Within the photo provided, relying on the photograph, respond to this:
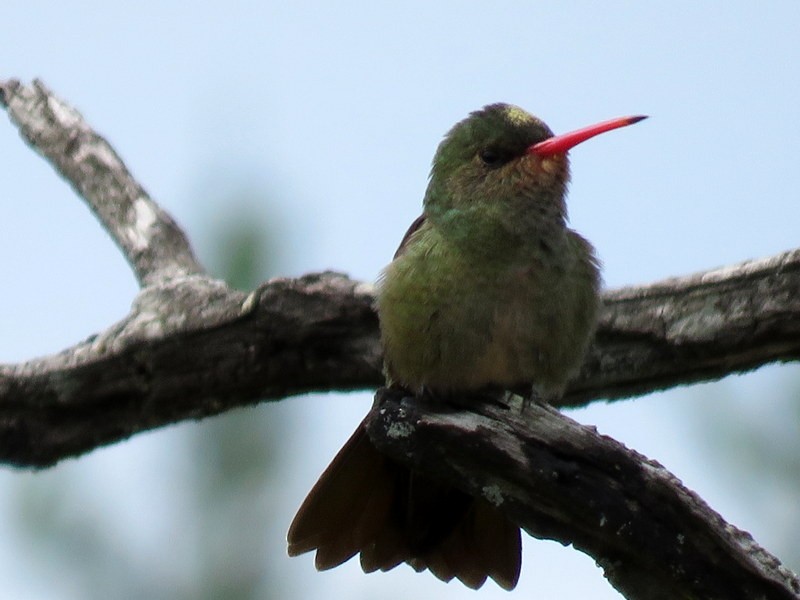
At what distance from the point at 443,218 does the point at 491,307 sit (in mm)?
486

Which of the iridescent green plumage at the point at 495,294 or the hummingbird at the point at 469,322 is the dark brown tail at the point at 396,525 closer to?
the hummingbird at the point at 469,322

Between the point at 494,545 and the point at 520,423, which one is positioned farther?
the point at 494,545

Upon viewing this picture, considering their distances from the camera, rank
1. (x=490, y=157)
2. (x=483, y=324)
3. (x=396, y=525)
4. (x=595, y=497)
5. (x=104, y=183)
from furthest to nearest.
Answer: (x=104, y=183) → (x=490, y=157) → (x=396, y=525) → (x=483, y=324) → (x=595, y=497)

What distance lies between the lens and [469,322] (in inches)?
180

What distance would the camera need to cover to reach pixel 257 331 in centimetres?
505

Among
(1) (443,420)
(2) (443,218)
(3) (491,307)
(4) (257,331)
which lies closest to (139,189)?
(4) (257,331)

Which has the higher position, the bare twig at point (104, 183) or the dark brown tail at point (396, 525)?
the bare twig at point (104, 183)

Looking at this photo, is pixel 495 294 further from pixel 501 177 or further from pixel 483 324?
pixel 501 177

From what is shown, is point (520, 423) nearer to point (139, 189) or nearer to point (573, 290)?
point (573, 290)

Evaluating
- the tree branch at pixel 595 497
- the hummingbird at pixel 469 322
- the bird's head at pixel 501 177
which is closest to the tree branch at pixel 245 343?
the hummingbird at pixel 469 322

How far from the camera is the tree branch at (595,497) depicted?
3.63 metres

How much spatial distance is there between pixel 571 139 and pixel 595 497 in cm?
163

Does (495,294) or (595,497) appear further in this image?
(495,294)

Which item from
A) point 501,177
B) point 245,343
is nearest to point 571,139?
point 501,177
